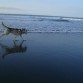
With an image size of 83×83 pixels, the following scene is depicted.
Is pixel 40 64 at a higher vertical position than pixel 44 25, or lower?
lower

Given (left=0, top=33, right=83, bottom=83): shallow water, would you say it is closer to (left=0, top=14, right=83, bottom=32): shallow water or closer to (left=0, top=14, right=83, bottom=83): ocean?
(left=0, top=14, right=83, bottom=83): ocean

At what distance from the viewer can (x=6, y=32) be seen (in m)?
12.6

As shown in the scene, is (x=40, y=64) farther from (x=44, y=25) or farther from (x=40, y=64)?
(x=44, y=25)

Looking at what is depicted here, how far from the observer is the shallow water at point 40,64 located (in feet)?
20.5

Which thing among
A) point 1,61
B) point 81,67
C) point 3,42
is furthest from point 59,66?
point 3,42

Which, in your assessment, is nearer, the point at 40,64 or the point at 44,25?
the point at 40,64

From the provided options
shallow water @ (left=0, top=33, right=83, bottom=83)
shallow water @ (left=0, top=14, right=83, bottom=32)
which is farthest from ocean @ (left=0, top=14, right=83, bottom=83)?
shallow water @ (left=0, top=14, right=83, bottom=32)

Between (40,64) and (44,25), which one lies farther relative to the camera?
(44,25)

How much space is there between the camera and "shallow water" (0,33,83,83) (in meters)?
6.26

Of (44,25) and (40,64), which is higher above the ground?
(44,25)

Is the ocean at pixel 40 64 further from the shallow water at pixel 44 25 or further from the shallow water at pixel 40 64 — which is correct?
the shallow water at pixel 44 25

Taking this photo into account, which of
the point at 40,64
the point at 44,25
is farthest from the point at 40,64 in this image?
the point at 44,25

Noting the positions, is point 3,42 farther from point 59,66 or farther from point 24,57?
point 59,66

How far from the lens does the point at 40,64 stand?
303 inches
